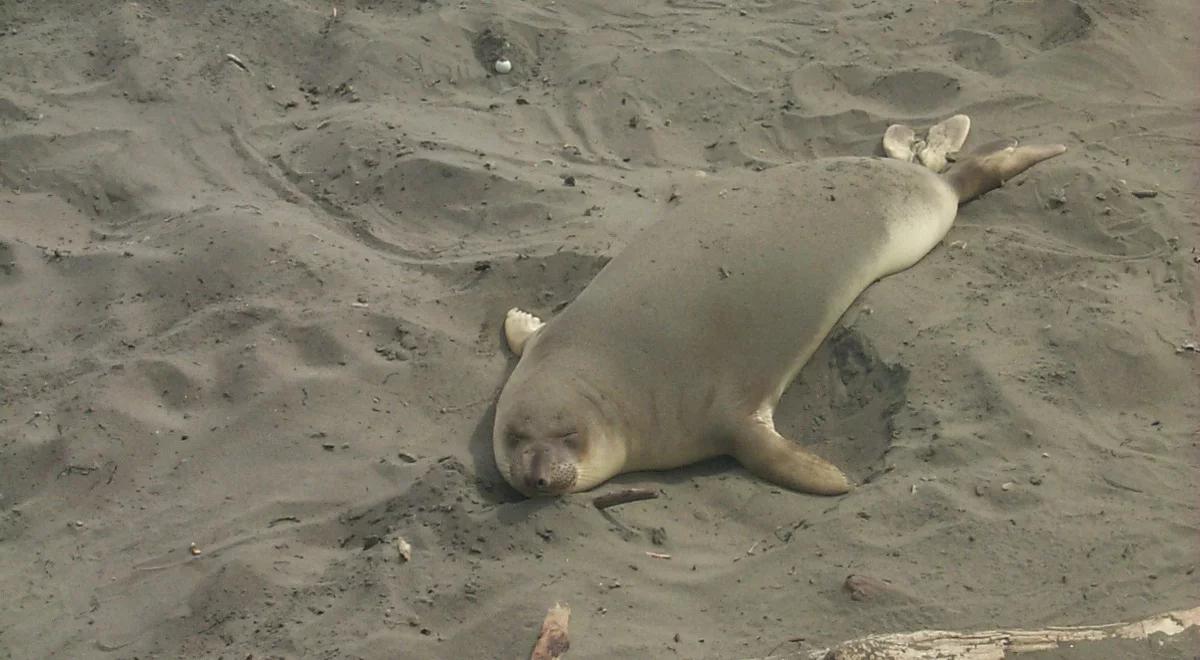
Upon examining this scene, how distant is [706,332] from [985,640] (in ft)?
5.93

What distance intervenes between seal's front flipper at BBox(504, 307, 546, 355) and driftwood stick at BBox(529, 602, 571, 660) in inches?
61.3

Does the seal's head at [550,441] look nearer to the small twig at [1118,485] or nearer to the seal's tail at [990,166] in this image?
the small twig at [1118,485]

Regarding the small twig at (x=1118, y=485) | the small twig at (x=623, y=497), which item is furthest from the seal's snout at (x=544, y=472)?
the small twig at (x=1118, y=485)

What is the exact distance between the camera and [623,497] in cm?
426

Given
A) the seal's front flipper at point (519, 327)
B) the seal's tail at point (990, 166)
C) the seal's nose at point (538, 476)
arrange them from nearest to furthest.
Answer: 1. the seal's nose at point (538, 476)
2. the seal's front flipper at point (519, 327)
3. the seal's tail at point (990, 166)

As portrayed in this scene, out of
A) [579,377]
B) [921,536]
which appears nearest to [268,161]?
[579,377]

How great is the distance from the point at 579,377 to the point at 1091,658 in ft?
6.62

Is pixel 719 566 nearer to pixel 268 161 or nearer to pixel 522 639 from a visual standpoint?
pixel 522 639

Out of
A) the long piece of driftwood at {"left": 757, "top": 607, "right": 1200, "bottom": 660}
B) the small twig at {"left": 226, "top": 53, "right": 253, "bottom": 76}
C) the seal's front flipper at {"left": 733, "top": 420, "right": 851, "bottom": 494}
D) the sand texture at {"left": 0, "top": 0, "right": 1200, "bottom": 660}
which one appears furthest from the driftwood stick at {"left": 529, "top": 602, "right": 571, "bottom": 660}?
the small twig at {"left": 226, "top": 53, "right": 253, "bottom": 76}

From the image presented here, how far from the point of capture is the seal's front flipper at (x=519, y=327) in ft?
16.3

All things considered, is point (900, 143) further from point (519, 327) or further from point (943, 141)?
point (519, 327)

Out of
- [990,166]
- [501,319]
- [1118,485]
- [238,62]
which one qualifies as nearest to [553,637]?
[1118,485]

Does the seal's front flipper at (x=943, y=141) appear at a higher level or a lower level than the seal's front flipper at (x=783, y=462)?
higher

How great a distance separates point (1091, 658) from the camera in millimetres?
3137
